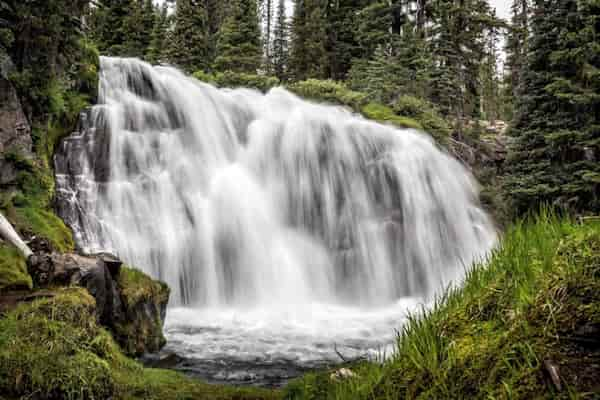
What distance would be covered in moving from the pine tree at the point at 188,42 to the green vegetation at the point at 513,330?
30.4m

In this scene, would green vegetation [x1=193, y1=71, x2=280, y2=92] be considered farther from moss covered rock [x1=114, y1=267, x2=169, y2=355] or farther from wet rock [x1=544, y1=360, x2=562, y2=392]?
wet rock [x1=544, y1=360, x2=562, y2=392]

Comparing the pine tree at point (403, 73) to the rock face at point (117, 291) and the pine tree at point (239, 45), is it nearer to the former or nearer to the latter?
the pine tree at point (239, 45)

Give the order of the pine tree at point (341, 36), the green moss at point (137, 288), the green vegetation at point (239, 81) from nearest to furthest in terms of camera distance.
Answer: the green moss at point (137, 288) < the green vegetation at point (239, 81) < the pine tree at point (341, 36)

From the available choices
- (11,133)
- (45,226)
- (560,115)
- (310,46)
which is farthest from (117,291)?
(310,46)

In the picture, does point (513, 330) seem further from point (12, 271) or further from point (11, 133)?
point (11, 133)

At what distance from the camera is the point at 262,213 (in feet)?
41.7

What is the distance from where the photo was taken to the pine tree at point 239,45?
2997 centimetres

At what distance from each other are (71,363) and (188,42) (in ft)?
99.0

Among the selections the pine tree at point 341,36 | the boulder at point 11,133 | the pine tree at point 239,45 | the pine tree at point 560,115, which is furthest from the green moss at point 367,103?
the boulder at point 11,133

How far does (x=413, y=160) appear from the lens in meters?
15.3

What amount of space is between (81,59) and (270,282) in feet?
26.6

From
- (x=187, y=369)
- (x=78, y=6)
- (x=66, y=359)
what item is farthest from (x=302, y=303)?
(x=78, y=6)

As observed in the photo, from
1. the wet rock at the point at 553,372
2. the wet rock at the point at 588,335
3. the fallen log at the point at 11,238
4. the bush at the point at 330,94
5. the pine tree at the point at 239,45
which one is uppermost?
the pine tree at the point at 239,45

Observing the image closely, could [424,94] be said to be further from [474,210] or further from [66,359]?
[66,359]
